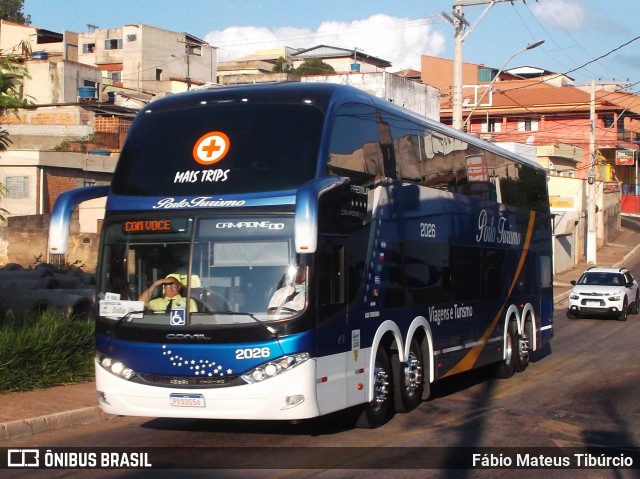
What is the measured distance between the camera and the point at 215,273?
31.4 ft

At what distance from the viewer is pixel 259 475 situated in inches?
339

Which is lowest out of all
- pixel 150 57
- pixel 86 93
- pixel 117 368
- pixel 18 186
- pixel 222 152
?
pixel 117 368

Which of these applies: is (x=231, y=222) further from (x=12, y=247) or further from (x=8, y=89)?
(x=12, y=247)

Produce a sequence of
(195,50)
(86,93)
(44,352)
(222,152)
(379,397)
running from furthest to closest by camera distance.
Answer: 1. (195,50)
2. (86,93)
3. (44,352)
4. (379,397)
5. (222,152)

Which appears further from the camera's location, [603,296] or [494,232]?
[603,296]

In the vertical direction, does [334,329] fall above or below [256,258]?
below

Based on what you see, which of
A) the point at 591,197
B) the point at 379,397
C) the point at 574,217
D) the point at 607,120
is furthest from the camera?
the point at 607,120

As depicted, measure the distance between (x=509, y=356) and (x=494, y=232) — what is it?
8.16 ft

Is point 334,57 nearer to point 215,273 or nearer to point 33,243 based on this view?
point 33,243

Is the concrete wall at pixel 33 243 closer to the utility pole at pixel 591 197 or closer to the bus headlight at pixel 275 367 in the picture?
the utility pole at pixel 591 197

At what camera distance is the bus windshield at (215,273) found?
9.51m

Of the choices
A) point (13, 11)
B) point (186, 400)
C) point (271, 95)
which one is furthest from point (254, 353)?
point (13, 11)

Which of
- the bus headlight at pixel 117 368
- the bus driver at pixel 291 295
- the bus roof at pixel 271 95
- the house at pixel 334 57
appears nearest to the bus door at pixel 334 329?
the bus driver at pixel 291 295

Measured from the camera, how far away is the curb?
34.1 feet
